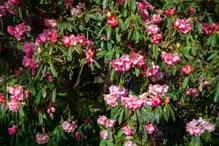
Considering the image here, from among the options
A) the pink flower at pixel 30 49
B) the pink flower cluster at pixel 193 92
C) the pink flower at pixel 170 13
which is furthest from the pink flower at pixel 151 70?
the pink flower at pixel 30 49

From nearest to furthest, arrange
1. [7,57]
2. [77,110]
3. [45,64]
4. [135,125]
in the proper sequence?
[45,64] → [135,125] → [7,57] → [77,110]

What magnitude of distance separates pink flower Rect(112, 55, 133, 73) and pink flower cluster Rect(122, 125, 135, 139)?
16.9 inches

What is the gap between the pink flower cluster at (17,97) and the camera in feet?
8.32

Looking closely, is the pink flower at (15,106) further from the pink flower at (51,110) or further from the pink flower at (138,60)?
the pink flower at (138,60)

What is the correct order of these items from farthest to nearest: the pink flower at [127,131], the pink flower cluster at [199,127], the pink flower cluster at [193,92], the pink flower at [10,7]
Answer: the pink flower cluster at [193,92]
the pink flower cluster at [199,127]
the pink flower at [127,131]
the pink flower at [10,7]

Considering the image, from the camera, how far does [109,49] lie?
249 cm

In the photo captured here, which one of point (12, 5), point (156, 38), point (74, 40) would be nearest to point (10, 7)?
point (12, 5)

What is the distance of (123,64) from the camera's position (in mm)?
2328

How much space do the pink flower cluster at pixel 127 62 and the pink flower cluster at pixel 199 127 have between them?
773 mm

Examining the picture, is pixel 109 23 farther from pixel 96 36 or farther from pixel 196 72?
pixel 196 72

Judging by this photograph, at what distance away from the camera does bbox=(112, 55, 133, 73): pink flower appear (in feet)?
7.63

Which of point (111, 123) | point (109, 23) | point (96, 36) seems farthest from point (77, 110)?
point (109, 23)

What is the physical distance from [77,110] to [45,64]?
0.87m

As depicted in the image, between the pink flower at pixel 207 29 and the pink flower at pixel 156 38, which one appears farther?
the pink flower at pixel 207 29
